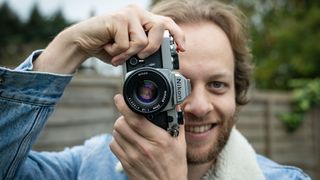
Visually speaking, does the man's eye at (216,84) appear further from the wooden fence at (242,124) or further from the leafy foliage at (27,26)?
the leafy foliage at (27,26)

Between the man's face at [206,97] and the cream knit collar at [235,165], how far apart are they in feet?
0.14

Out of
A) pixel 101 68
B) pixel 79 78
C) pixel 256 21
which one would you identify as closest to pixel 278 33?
pixel 256 21

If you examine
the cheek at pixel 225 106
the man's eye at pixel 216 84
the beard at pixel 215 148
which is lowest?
the beard at pixel 215 148

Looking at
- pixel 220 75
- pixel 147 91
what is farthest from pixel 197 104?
pixel 147 91

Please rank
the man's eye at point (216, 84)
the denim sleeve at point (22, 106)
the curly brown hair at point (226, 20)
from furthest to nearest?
the curly brown hair at point (226, 20) < the man's eye at point (216, 84) < the denim sleeve at point (22, 106)

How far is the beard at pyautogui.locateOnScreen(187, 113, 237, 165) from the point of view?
2180 millimetres

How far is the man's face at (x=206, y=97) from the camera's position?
7.05ft

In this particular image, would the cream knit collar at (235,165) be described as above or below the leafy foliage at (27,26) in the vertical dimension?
above

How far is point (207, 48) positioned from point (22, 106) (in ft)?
2.73

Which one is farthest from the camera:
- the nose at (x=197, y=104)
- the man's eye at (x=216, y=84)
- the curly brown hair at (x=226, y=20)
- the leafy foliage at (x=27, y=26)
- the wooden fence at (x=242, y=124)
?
the leafy foliage at (x=27, y=26)

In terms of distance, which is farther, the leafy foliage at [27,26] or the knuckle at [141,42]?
the leafy foliage at [27,26]

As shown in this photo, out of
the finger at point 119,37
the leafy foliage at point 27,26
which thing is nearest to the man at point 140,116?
the finger at point 119,37

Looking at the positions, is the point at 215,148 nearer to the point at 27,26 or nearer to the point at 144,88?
the point at 144,88

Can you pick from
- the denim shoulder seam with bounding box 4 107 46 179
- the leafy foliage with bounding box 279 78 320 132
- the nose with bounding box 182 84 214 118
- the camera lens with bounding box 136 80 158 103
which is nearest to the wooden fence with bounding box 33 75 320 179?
the leafy foliage with bounding box 279 78 320 132
